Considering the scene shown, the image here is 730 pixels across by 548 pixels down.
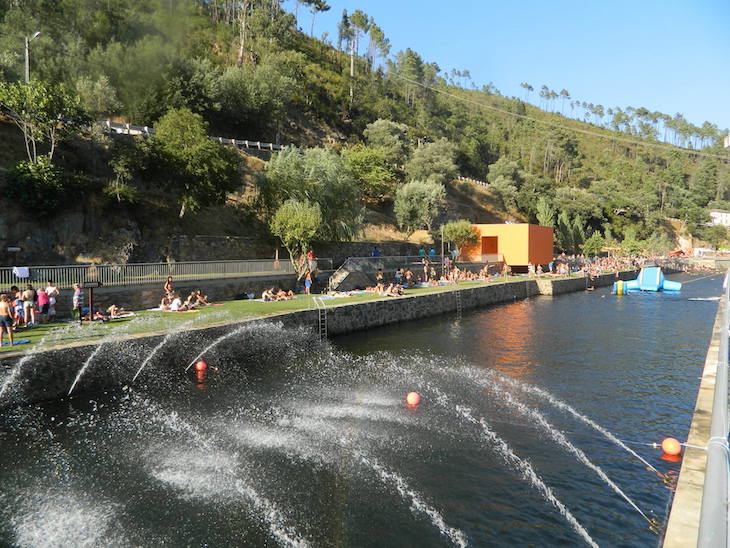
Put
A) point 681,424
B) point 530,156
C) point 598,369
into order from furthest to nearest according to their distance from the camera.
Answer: point 530,156 → point 598,369 → point 681,424

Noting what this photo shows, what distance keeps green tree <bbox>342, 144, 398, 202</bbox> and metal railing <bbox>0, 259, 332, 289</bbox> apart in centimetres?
3434

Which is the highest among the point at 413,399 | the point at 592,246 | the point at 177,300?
the point at 592,246

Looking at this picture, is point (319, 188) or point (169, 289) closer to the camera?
point (169, 289)

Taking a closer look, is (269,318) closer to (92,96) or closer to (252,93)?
(92,96)

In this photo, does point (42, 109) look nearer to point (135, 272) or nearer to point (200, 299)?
point (135, 272)

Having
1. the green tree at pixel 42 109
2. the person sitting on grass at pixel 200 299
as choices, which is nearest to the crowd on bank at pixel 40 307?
the person sitting on grass at pixel 200 299

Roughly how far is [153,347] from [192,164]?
75.8 feet

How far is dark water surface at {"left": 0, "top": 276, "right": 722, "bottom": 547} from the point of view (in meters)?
9.68

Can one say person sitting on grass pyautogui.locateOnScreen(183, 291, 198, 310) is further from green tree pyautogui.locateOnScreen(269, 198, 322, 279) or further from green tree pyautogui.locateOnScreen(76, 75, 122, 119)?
green tree pyautogui.locateOnScreen(76, 75, 122, 119)

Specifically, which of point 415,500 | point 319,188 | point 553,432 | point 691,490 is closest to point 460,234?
point 319,188

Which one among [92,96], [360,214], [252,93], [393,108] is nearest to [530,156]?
[393,108]

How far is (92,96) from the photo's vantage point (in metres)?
46.8

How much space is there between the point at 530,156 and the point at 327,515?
160994mm

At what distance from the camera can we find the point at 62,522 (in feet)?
31.6
